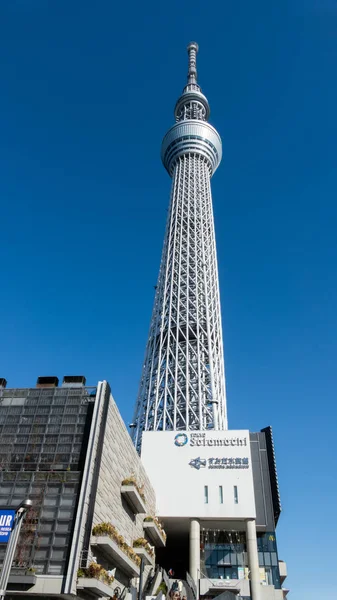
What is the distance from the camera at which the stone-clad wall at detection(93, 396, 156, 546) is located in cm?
3019

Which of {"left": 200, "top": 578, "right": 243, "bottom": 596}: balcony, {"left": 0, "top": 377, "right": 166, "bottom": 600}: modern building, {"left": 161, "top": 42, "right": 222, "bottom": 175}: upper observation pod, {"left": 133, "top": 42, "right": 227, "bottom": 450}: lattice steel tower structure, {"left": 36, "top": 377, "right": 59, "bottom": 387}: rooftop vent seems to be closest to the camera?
{"left": 0, "top": 377, "right": 166, "bottom": 600}: modern building

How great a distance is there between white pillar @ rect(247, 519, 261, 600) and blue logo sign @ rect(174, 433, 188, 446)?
415 inches

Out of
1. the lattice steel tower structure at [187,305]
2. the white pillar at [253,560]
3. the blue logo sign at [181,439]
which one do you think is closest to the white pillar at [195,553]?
the white pillar at [253,560]

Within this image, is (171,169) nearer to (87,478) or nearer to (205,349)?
(205,349)

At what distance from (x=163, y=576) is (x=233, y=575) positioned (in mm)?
26979

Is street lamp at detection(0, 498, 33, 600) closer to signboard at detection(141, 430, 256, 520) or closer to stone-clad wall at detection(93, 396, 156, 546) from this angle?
stone-clad wall at detection(93, 396, 156, 546)

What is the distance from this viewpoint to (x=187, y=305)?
8475 cm

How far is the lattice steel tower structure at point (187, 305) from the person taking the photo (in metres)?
74.4

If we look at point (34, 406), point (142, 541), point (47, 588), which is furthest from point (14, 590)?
point (142, 541)

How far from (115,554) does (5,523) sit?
24.7 ft

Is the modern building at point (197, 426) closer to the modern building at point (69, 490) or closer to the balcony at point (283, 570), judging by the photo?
the balcony at point (283, 570)

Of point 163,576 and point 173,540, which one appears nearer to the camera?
point 163,576

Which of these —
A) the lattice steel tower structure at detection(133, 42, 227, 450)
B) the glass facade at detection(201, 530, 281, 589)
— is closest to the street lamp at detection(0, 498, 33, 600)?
the glass facade at detection(201, 530, 281, 589)

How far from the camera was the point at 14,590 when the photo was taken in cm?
2477
